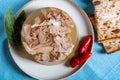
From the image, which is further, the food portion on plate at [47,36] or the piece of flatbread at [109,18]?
the piece of flatbread at [109,18]

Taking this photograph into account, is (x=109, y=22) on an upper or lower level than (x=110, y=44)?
upper

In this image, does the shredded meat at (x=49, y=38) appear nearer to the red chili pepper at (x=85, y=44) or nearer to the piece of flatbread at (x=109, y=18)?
the red chili pepper at (x=85, y=44)

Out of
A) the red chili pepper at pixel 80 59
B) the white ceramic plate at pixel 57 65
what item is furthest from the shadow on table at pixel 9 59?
the red chili pepper at pixel 80 59

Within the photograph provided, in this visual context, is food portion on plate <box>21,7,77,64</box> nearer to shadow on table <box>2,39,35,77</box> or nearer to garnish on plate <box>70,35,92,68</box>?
garnish on plate <box>70,35,92,68</box>

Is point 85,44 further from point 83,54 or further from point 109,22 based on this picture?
point 109,22

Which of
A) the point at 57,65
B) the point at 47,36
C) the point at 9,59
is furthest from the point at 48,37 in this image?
the point at 9,59

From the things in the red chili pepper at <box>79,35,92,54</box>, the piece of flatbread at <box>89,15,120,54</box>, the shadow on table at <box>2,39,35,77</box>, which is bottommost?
the piece of flatbread at <box>89,15,120,54</box>

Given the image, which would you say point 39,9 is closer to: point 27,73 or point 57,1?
point 57,1

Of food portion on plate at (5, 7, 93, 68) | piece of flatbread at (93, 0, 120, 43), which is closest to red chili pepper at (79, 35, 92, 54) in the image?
food portion on plate at (5, 7, 93, 68)
